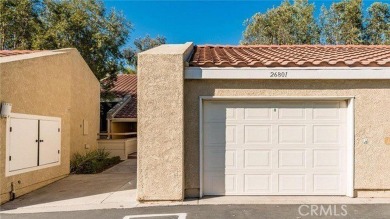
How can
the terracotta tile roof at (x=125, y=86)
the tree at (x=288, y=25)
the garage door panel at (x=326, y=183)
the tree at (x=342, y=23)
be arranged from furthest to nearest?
1. the tree at (x=288, y=25)
2. the tree at (x=342, y=23)
3. the terracotta tile roof at (x=125, y=86)
4. the garage door panel at (x=326, y=183)

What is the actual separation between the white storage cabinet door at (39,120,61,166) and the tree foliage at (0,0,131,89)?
938cm

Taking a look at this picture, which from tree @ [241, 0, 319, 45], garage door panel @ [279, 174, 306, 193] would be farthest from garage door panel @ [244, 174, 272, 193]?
tree @ [241, 0, 319, 45]

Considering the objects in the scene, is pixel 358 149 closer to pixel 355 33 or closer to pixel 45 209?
pixel 45 209

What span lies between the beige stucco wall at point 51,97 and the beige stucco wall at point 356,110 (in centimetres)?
459

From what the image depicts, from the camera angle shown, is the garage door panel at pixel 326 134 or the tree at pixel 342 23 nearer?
the garage door panel at pixel 326 134

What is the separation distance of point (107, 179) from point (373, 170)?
814 centimetres

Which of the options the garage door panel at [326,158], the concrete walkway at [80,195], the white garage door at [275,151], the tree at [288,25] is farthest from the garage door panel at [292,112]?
the tree at [288,25]

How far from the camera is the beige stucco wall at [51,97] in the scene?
7828 millimetres

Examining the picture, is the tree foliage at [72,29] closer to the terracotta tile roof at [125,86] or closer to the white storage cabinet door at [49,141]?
the terracotta tile roof at [125,86]

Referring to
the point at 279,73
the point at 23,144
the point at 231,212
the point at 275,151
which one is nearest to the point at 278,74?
the point at 279,73

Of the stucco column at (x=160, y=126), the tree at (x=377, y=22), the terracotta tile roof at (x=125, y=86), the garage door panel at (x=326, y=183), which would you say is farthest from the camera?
the tree at (x=377, y=22)

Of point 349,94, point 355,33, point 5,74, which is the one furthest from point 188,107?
point 355,33

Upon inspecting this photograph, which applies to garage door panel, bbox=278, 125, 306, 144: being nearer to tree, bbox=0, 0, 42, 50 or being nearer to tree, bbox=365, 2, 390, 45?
tree, bbox=0, 0, 42, 50

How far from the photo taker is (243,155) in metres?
7.75
